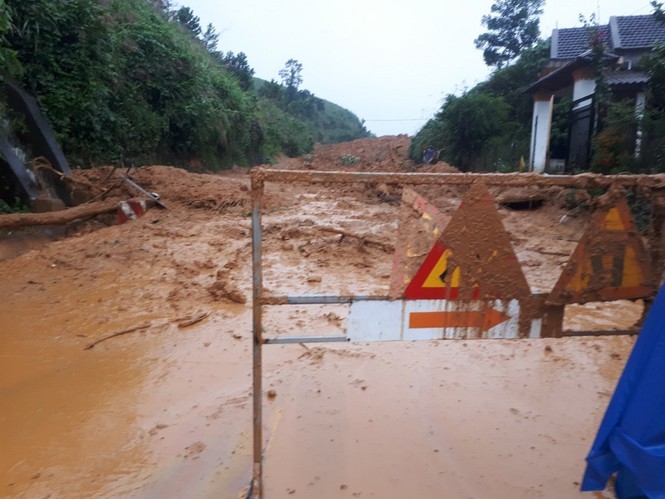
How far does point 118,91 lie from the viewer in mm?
12562

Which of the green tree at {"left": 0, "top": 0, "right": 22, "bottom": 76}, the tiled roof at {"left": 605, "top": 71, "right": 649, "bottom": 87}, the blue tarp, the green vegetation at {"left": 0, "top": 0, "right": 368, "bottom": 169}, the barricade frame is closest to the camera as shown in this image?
the blue tarp

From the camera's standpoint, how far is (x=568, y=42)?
1822 cm

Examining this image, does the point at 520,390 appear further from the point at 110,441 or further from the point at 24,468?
the point at 24,468

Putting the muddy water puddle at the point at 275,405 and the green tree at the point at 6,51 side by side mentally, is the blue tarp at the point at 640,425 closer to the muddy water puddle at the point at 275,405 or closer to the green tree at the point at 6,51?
the muddy water puddle at the point at 275,405

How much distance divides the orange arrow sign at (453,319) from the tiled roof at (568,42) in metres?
17.8

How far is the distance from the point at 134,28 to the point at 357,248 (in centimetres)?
1103

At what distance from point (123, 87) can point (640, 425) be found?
13563 mm

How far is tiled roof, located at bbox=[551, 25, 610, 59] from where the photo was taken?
57.0 feet

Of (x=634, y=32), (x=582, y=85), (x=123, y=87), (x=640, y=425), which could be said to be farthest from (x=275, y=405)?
(x=634, y=32)

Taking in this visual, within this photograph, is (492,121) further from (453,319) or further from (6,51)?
(453,319)

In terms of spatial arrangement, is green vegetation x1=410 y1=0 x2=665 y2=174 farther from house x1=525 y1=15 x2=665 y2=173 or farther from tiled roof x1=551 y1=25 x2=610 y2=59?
tiled roof x1=551 y1=25 x2=610 y2=59

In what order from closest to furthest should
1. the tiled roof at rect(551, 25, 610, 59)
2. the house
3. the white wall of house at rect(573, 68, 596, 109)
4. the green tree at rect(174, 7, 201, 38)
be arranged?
the house < the white wall of house at rect(573, 68, 596, 109) < the tiled roof at rect(551, 25, 610, 59) < the green tree at rect(174, 7, 201, 38)

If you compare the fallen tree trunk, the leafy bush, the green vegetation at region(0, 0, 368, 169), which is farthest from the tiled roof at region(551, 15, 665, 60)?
the leafy bush

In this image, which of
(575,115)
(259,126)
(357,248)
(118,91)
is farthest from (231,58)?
(357,248)
